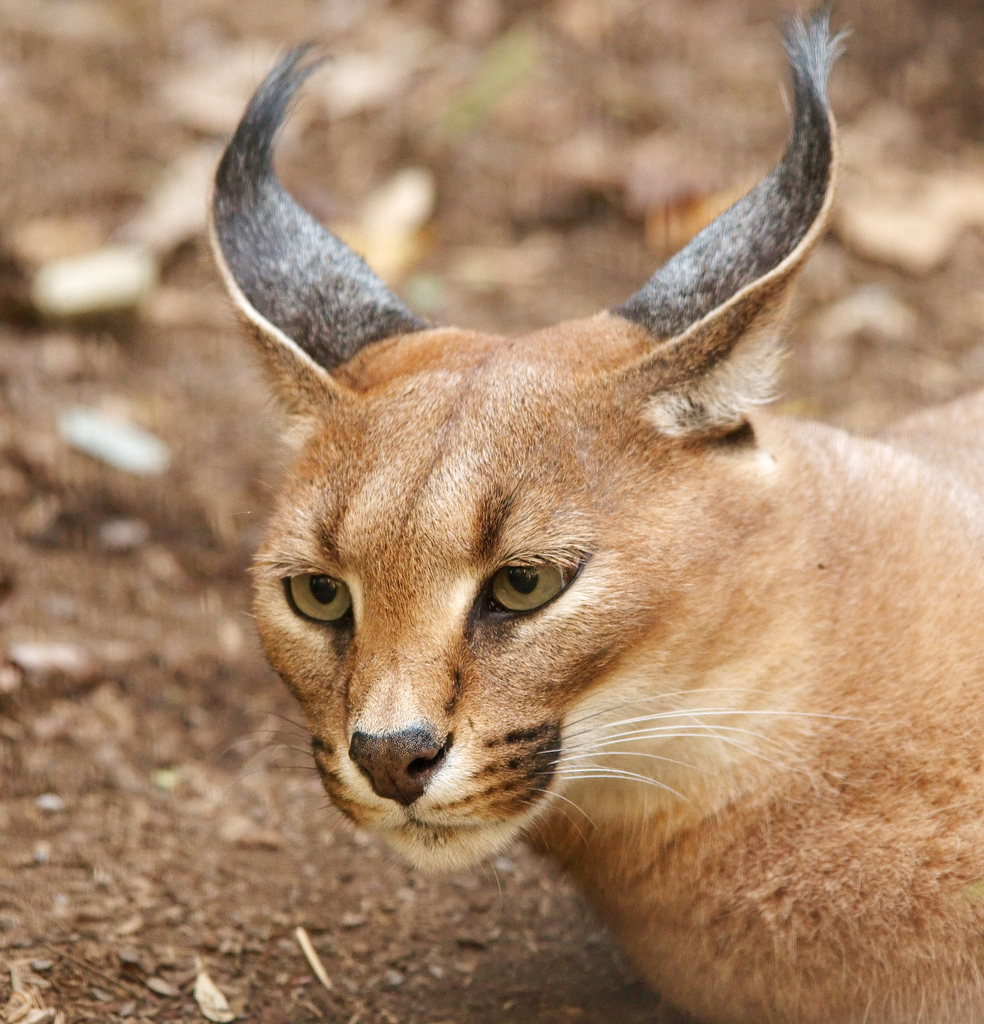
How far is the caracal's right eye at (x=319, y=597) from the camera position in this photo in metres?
3.45

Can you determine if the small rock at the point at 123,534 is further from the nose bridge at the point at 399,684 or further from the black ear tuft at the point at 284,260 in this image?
the nose bridge at the point at 399,684

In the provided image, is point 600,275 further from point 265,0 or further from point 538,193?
point 265,0

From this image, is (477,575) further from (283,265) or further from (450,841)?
(283,265)

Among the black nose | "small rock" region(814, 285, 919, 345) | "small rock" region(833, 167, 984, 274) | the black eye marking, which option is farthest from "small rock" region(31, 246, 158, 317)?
the black nose

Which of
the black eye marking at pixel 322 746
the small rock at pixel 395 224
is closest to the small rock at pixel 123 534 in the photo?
the small rock at pixel 395 224

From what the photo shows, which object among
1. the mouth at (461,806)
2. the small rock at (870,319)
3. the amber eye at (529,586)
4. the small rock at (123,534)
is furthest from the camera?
the small rock at (870,319)

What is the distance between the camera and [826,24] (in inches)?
146

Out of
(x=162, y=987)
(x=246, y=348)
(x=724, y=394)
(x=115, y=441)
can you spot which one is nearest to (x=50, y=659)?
(x=115, y=441)

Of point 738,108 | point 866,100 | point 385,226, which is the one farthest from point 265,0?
point 866,100

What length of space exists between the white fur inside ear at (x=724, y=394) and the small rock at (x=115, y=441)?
11.1 ft

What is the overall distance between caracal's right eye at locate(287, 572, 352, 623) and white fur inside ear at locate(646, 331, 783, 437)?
87cm

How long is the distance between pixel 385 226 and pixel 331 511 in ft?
15.2

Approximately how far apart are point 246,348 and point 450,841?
1.56 m

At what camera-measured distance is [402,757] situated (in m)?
3.04
